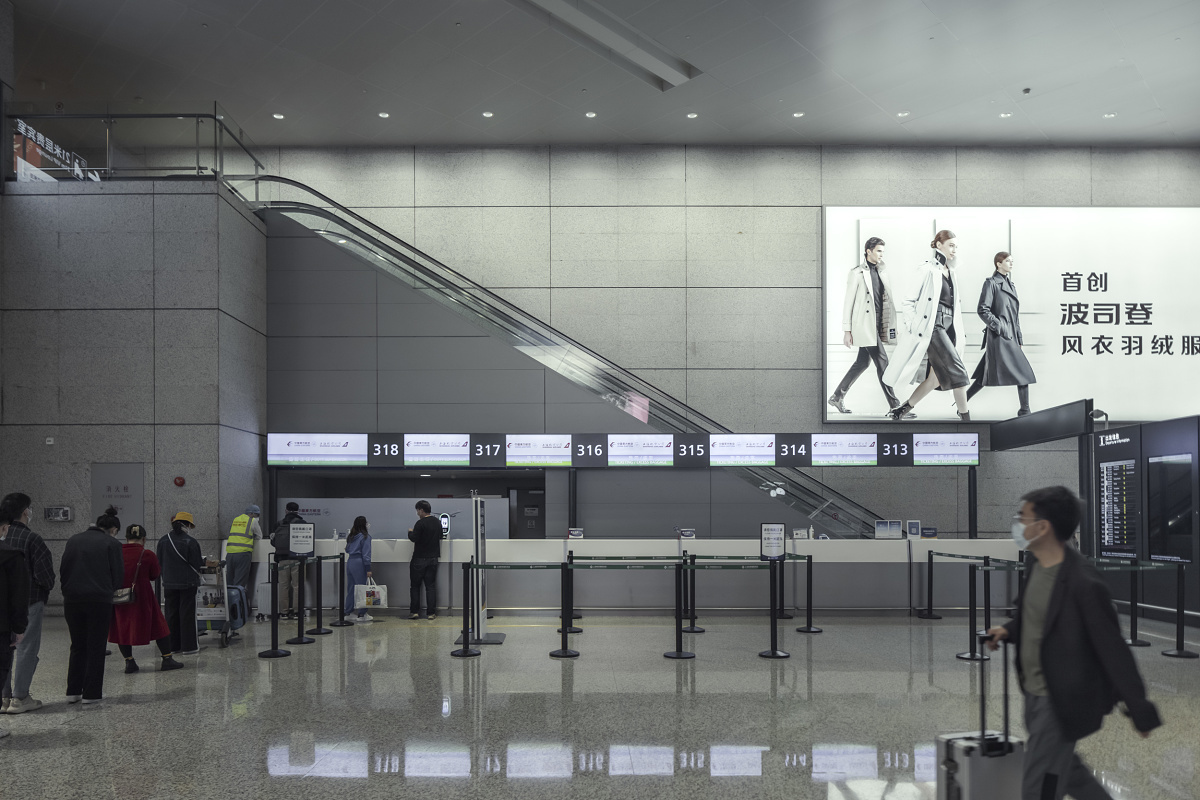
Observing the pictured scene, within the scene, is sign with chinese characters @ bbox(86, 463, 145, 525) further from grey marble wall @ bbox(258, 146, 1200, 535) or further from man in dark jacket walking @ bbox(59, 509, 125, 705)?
grey marble wall @ bbox(258, 146, 1200, 535)

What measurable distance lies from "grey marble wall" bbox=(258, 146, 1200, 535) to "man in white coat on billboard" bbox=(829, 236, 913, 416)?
548 millimetres

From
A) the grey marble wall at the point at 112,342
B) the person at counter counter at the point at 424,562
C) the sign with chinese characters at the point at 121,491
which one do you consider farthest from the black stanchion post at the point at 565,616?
the sign with chinese characters at the point at 121,491

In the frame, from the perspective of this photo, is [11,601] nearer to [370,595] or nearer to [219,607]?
[219,607]

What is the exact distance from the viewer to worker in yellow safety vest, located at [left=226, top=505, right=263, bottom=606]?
11523 mm

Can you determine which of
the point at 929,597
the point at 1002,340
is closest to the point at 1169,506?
the point at 929,597

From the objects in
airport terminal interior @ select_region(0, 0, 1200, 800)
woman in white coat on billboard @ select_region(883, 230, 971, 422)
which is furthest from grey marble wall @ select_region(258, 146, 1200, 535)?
woman in white coat on billboard @ select_region(883, 230, 971, 422)

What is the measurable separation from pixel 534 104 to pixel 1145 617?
→ 12.2 m

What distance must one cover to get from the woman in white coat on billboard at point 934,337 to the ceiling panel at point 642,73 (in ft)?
7.91

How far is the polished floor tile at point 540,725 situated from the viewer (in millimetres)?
4926

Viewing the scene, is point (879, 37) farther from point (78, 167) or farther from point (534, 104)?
point (78, 167)

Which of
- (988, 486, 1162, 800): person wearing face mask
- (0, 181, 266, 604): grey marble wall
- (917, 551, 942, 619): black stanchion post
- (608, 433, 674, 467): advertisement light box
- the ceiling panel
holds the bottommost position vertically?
(917, 551, 942, 619): black stanchion post

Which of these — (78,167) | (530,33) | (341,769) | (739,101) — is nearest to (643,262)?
(739,101)

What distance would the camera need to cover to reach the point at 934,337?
16.2m

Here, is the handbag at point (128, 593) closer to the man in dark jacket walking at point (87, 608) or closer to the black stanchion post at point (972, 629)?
the man in dark jacket walking at point (87, 608)
